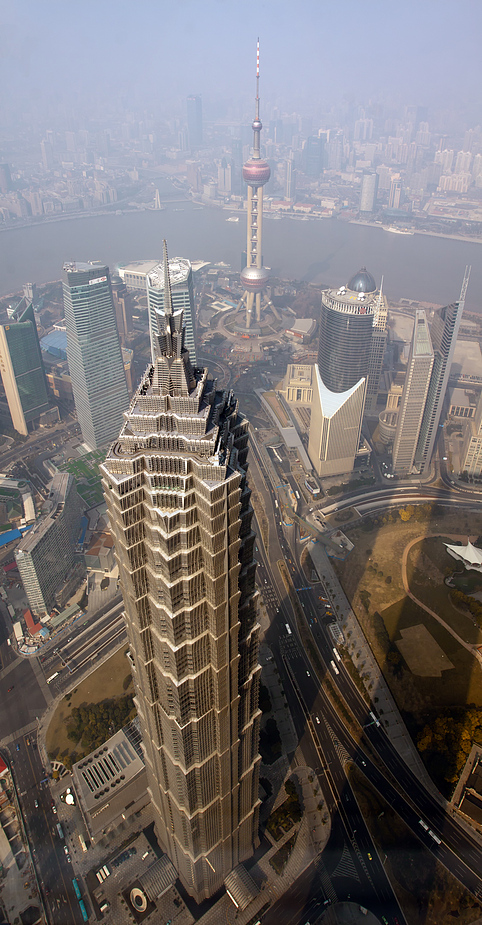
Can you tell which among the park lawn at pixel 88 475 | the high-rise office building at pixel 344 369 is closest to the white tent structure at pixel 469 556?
the high-rise office building at pixel 344 369

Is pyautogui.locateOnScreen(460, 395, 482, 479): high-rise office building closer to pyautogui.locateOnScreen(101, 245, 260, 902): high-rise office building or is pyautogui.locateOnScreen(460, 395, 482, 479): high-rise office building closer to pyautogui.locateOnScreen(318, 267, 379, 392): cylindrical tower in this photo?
pyautogui.locateOnScreen(318, 267, 379, 392): cylindrical tower

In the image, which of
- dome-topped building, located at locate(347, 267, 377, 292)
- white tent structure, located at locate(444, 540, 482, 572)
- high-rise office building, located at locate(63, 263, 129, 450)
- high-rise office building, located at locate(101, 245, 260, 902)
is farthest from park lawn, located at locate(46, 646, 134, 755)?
dome-topped building, located at locate(347, 267, 377, 292)

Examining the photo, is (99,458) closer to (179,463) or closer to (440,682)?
(440,682)

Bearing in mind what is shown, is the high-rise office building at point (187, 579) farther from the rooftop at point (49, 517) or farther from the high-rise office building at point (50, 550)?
the rooftop at point (49, 517)

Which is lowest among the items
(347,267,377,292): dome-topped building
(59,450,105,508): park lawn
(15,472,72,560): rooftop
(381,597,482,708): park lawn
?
(381,597,482,708): park lawn

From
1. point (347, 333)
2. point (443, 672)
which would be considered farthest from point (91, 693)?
point (347, 333)

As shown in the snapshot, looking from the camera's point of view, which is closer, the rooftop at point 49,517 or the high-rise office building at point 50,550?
the rooftop at point 49,517
